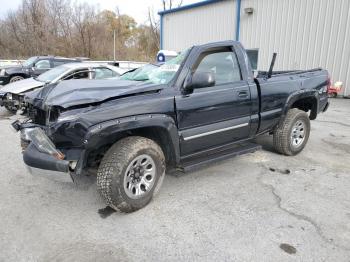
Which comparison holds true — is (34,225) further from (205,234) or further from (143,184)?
(205,234)

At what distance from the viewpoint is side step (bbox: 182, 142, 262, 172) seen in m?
3.83

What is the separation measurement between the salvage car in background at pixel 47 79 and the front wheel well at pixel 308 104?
5541 mm

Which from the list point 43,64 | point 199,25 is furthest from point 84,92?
point 199,25

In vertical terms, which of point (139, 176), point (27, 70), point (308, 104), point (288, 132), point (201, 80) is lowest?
point (139, 176)

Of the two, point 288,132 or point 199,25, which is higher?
point 199,25

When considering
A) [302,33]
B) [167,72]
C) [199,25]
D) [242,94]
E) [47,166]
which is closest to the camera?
[47,166]

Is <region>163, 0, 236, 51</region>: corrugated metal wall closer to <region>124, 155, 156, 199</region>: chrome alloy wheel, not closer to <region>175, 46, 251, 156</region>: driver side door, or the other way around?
<region>175, 46, 251, 156</region>: driver side door

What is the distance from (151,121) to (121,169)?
0.59m

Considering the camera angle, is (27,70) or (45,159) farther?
(27,70)

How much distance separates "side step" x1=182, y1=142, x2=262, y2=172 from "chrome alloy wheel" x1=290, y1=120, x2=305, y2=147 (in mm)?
1049

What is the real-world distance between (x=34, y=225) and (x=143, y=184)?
117cm

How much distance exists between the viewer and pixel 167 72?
13.0 feet

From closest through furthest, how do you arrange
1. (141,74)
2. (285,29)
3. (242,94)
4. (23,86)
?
(242,94), (141,74), (23,86), (285,29)

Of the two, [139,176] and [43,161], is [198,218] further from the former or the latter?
[43,161]
